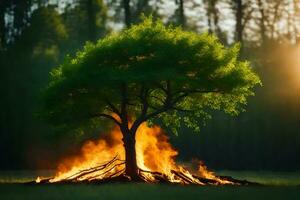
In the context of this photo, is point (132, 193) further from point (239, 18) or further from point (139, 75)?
point (239, 18)

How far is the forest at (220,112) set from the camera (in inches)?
2409

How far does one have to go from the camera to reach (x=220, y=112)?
209ft

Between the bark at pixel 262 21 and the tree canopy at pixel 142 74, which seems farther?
the bark at pixel 262 21

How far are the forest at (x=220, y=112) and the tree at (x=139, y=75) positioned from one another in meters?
17.5

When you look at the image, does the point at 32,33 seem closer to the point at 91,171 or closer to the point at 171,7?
the point at 171,7

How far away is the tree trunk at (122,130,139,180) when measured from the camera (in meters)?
40.4

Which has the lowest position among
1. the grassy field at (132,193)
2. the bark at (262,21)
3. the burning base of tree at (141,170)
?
the grassy field at (132,193)

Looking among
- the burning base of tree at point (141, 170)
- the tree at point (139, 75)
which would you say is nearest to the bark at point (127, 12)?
the burning base of tree at point (141, 170)

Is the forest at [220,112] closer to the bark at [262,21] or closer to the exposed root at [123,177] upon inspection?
the bark at [262,21]

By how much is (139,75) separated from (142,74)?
7.5 inches

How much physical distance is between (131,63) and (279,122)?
83.2 ft

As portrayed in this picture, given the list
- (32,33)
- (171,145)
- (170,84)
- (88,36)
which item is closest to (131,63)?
(170,84)

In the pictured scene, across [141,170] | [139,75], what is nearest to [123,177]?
[141,170]

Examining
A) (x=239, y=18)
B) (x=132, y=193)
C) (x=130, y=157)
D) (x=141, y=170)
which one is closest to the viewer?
(x=132, y=193)
